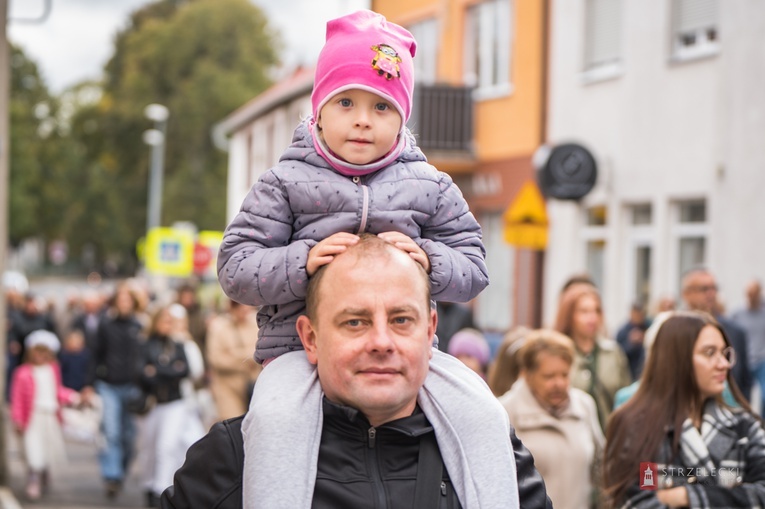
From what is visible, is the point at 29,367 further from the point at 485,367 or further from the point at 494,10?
the point at 494,10

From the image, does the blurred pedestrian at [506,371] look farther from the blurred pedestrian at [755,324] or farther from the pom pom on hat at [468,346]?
the blurred pedestrian at [755,324]

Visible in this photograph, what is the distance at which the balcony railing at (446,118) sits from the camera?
28344mm

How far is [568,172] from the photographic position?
71.2ft

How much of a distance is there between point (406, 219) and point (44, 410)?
12595mm

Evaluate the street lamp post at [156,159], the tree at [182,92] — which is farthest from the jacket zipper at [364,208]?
the tree at [182,92]

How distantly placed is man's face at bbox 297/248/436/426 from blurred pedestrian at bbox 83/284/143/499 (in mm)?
12297

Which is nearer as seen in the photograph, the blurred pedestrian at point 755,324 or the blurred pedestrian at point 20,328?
the blurred pedestrian at point 755,324

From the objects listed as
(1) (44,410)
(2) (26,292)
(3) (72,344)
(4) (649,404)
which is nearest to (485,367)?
(4) (649,404)

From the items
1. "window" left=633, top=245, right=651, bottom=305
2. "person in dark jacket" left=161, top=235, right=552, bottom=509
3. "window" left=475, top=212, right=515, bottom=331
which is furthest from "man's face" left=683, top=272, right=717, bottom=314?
"window" left=475, top=212, right=515, bottom=331

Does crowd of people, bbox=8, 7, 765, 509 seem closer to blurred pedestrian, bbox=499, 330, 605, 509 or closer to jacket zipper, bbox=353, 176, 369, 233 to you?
jacket zipper, bbox=353, 176, 369, 233

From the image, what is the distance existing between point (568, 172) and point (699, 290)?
10.4 m

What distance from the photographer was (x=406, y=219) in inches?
157

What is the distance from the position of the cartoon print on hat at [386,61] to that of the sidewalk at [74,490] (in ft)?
32.9

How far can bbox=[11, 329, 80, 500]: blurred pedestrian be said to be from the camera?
1564 cm
